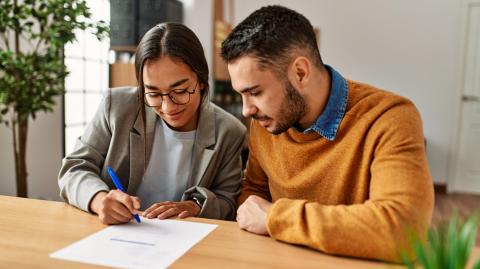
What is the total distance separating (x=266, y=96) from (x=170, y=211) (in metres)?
0.39

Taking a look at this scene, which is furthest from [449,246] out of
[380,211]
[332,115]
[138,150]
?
[138,150]

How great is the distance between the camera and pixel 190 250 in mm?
904

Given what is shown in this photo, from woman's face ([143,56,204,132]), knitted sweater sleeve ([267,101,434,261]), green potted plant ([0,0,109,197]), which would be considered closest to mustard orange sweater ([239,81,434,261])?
knitted sweater sleeve ([267,101,434,261])

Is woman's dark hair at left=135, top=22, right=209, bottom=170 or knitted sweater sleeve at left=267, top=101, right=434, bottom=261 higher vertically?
woman's dark hair at left=135, top=22, right=209, bottom=170

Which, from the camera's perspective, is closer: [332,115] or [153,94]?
[332,115]

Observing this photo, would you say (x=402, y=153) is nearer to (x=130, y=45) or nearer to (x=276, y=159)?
(x=276, y=159)

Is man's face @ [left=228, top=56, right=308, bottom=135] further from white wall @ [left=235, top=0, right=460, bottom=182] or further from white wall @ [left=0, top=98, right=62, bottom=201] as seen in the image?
white wall @ [left=235, top=0, right=460, bottom=182]

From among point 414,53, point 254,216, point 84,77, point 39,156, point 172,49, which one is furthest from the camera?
point 414,53

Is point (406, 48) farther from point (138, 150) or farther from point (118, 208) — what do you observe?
point (118, 208)

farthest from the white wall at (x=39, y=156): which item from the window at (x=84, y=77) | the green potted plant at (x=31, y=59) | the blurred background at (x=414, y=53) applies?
the blurred background at (x=414, y=53)

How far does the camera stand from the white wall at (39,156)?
3092 mm

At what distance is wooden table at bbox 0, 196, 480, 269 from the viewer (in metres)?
0.84

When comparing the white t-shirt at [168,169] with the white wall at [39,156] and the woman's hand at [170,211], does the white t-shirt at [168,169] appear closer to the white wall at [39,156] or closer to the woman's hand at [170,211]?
the woman's hand at [170,211]

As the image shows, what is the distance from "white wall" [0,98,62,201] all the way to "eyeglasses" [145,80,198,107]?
2.18 meters
